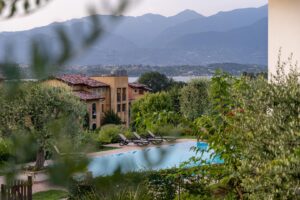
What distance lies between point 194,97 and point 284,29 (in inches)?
708

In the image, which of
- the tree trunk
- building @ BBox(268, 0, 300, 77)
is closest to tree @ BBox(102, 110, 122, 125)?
building @ BBox(268, 0, 300, 77)

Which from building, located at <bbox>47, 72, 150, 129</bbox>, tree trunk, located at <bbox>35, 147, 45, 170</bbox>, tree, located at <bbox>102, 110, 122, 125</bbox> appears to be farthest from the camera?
tree, located at <bbox>102, 110, 122, 125</bbox>

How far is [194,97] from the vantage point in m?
23.5

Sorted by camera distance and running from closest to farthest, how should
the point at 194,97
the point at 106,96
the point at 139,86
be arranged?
the point at 194,97 → the point at 106,96 → the point at 139,86

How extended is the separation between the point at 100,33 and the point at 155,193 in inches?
264

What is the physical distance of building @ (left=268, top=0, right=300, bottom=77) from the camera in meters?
5.46

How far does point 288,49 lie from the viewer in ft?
18.2

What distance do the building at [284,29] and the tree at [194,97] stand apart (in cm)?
1767

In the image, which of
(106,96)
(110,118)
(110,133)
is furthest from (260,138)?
(106,96)

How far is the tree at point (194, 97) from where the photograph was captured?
77.2 ft

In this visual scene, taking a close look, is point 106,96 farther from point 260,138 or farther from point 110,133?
point 260,138

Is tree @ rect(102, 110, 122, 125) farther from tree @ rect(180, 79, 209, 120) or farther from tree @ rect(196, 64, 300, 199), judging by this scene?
tree @ rect(196, 64, 300, 199)

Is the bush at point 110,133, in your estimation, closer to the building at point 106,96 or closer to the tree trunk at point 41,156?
the building at point 106,96

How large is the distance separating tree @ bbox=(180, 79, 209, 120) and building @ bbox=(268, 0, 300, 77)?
17673 millimetres
